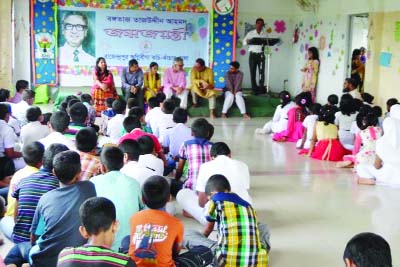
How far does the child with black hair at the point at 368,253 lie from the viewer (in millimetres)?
1906

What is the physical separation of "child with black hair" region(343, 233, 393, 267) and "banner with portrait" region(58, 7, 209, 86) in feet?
32.1

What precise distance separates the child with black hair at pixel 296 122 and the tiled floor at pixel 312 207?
2.59 ft

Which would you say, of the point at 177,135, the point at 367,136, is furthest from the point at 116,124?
the point at 367,136

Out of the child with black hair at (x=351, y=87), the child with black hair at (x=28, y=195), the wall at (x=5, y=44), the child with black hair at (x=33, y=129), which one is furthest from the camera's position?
the wall at (x=5, y=44)

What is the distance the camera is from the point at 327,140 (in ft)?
22.8

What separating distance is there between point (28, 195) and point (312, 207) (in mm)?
2738

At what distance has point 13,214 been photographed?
3576mm

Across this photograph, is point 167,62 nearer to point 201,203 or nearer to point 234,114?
point 234,114

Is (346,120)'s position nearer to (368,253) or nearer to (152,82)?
(152,82)

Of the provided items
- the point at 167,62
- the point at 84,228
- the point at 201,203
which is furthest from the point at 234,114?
the point at 84,228

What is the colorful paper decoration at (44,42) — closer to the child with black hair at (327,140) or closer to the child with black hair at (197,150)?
the child with black hair at (327,140)

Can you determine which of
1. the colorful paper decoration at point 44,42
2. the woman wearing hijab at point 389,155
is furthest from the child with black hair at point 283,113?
the colorful paper decoration at point 44,42

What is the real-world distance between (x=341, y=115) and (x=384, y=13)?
9.26 feet

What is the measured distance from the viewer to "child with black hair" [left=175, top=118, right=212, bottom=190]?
4.68m
